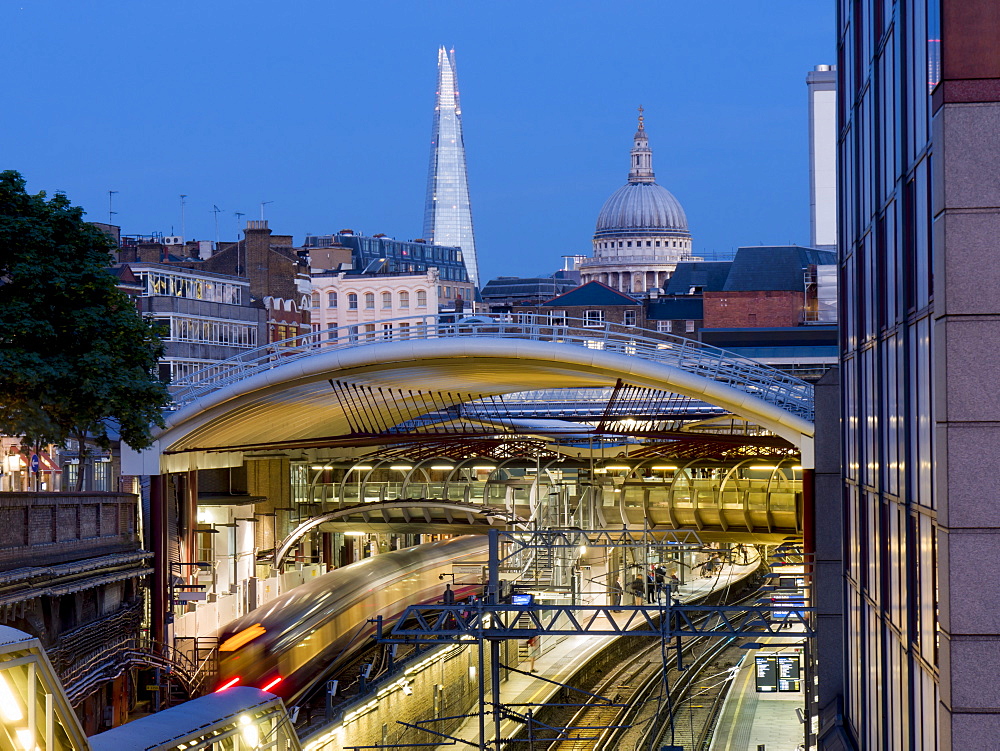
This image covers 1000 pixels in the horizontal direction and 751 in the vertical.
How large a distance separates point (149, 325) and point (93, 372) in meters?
2.65

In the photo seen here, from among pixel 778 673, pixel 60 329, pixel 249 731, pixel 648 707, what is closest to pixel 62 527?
pixel 60 329

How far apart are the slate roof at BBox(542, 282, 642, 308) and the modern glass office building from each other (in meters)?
116

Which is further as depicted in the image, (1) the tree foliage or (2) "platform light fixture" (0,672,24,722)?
(1) the tree foliage

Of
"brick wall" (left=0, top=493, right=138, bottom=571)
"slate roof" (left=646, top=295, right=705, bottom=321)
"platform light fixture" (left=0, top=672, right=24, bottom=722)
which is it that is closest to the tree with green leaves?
"brick wall" (left=0, top=493, right=138, bottom=571)

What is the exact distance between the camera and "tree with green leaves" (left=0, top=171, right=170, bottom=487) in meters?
35.8

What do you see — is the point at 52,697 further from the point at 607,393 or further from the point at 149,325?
the point at 607,393

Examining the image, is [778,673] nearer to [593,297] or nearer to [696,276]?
[593,297]

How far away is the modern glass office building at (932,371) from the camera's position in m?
13.4

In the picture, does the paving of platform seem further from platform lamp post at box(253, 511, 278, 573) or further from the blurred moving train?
platform lamp post at box(253, 511, 278, 573)

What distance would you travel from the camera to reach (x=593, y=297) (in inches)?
5408

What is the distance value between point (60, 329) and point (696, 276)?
4207 inches

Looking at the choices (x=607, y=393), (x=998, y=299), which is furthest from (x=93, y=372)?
(x=607, y=393)

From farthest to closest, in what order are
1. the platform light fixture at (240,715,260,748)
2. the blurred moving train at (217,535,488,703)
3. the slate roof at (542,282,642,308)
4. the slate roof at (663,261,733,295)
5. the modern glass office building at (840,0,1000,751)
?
the slate roof at (663,261,733,295)
the slate roof at (542,282,642,308)
the blurred moving train at (217,535,488,703)
the platform light fixture at (240,715,260,748)
the modern glass office building at (840,0,1000,751)

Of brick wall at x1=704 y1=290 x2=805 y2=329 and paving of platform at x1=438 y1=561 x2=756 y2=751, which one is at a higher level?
brick wall at x1=704 y1=290 x2=805 y2=329
